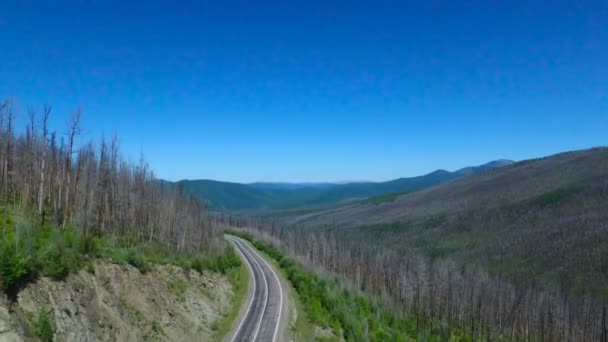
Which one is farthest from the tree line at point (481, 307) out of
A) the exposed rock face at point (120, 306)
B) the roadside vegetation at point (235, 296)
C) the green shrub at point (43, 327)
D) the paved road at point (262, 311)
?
the green shrub at point (43, 327)

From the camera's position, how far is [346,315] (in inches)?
1868

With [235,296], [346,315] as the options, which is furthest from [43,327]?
[346,315]

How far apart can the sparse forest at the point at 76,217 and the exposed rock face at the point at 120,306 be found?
115 centimetres

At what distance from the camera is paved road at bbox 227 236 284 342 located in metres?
37.6

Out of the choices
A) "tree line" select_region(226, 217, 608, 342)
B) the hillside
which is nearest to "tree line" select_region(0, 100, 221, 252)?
"tree line" select_region(226, 217, 608, 342)

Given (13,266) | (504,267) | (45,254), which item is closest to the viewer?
(13,266)

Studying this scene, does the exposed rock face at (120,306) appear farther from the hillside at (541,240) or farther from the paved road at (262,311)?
the hillside at (541,240)

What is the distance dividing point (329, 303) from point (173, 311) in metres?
22.3

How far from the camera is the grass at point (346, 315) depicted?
45281 mm

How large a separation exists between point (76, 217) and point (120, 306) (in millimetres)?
19722

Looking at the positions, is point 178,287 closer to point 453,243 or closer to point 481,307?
point 481,307

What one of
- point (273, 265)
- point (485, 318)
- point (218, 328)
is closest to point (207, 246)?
point (273, 265)

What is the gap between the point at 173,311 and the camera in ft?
117

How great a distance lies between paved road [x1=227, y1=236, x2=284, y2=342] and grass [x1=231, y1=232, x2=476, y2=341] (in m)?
3.45
